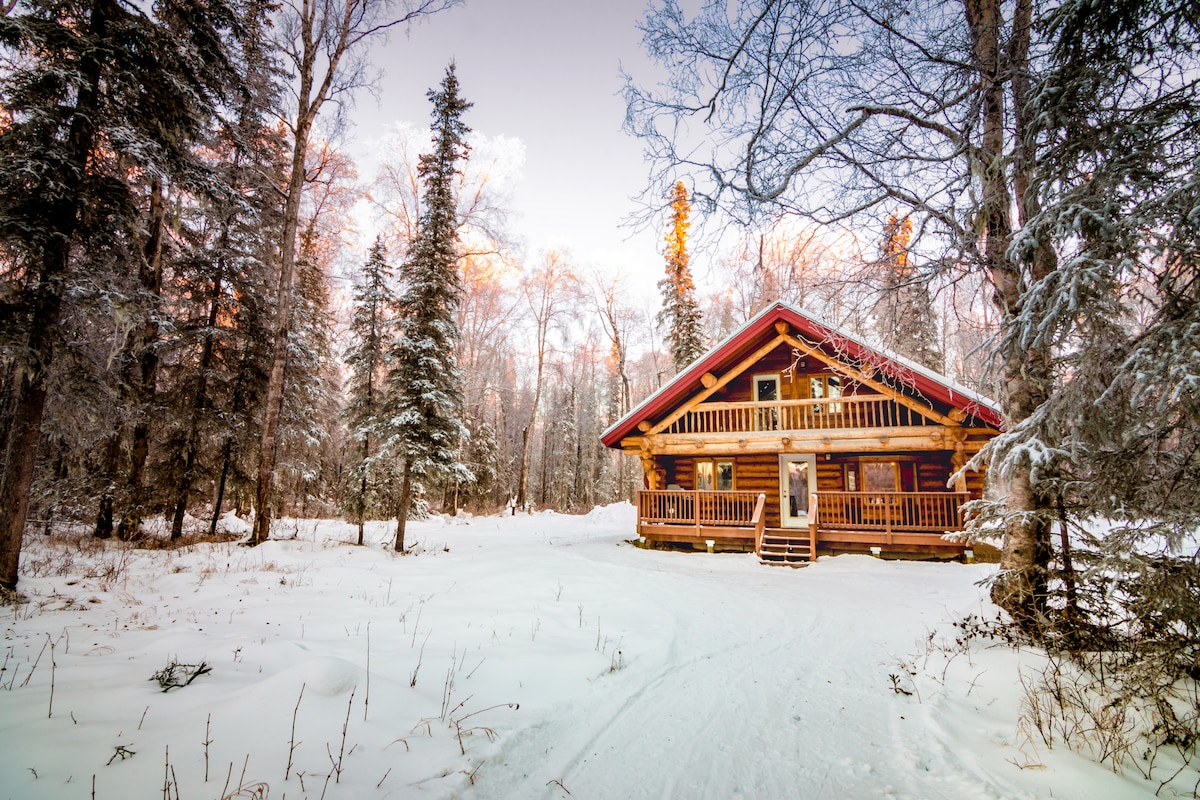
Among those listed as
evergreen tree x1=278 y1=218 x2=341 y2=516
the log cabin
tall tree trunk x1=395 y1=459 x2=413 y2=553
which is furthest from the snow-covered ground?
evergreen tree x1=278 y1=218 x2=341 y2=516

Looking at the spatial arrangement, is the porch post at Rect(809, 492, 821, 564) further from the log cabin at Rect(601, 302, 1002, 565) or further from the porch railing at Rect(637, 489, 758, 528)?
the porch railing at Rect(637, 489, 758, 528)

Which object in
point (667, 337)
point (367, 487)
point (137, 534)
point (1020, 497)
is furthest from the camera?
point (667, 337)

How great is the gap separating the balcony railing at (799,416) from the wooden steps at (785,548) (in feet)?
A: 9.13

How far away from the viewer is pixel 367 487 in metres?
11.9

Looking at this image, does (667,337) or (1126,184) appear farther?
(667,337)

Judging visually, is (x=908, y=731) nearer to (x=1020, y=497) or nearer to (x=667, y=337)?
(x=1020, y=497)

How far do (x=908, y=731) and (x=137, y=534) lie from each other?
13183mm

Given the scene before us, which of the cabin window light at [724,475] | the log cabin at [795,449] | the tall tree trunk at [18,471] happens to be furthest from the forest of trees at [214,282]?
the cabin window light at [724,475]

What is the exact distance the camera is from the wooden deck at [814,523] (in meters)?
10.8

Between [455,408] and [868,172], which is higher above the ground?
[868,172]

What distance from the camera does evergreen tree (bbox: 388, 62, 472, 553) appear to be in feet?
34.4

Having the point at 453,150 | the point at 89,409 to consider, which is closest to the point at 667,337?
the point at 453,150

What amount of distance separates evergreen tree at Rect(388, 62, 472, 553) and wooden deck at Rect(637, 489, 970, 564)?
5.79 metres

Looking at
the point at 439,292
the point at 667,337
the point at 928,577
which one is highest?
the point at 667,337
